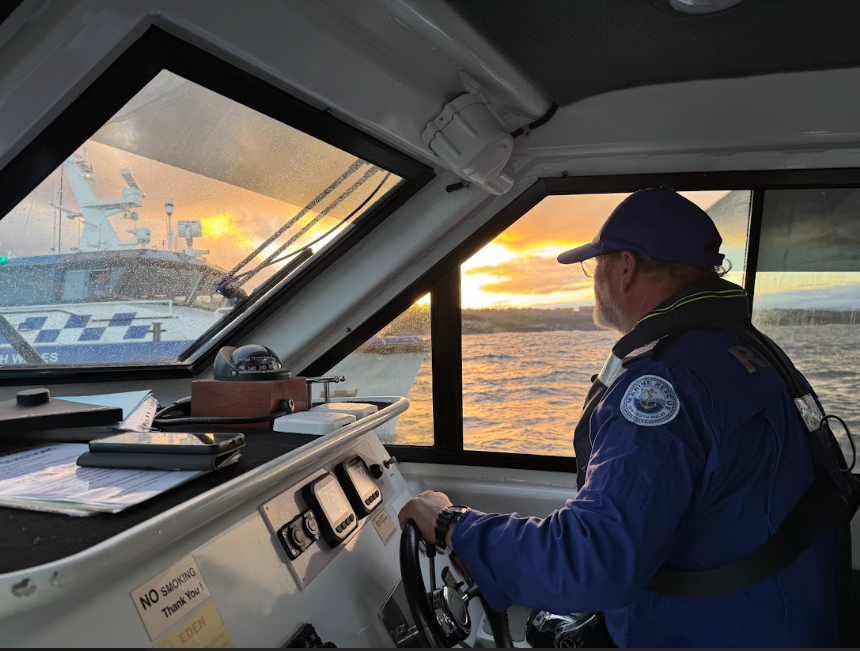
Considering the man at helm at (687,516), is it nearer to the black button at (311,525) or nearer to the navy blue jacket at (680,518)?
the navy blue jacket at (680,518)

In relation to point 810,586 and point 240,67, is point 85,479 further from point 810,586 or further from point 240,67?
point 810,586

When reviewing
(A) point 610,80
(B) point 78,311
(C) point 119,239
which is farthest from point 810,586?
(B) point 78,311

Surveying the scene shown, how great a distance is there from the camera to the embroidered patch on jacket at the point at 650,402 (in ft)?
3.66

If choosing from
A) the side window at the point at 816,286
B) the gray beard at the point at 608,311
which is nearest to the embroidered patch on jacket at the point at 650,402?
the gray beard at the point at 608,311

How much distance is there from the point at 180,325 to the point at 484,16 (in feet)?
5.26

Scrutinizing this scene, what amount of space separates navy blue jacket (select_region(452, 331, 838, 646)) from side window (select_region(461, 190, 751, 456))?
1.27 metres

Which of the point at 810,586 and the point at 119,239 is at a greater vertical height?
the point at 119,239

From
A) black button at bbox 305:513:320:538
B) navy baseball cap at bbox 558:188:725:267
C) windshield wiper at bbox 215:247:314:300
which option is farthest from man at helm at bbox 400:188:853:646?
windshield wiper at bbox 215:247:314:300

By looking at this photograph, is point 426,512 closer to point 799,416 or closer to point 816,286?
point 799,416

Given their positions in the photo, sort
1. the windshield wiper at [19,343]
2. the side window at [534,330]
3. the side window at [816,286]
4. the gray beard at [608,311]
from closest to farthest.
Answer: the gray beard at [608,311] < the windshield wiper at [19,343] < the side window at [816,286] < the side window at [534,330]

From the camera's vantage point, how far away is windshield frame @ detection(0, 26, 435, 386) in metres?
1.36

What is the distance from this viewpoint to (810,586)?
1.19 m

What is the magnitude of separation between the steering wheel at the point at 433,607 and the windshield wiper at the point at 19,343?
4.52ft

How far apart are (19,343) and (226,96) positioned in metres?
1.04
